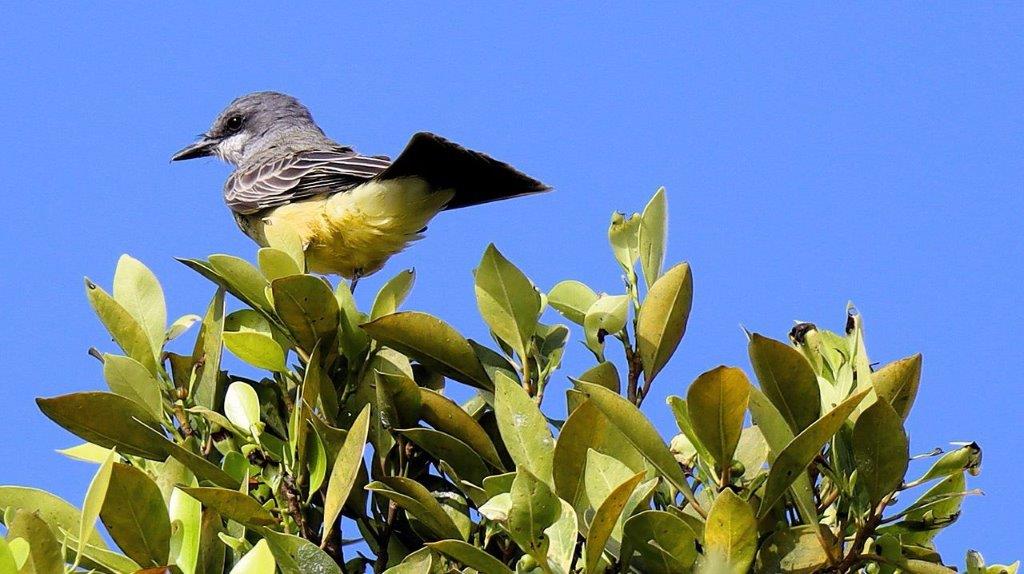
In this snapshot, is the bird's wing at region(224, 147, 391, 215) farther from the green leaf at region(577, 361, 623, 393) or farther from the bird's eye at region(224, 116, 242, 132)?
the green leaf at region(577, 361, 623, 393)

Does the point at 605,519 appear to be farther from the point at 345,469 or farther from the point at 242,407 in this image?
the point at 242,407

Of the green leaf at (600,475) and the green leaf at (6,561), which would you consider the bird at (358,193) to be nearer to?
the green leaf at (600,475)

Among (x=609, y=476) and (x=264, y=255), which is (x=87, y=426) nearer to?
(x=264, y=255)

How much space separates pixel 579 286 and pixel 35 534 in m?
1.18

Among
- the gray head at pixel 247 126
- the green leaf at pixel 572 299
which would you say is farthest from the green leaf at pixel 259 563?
the gray head at pixel 247 126

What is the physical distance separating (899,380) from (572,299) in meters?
0.67

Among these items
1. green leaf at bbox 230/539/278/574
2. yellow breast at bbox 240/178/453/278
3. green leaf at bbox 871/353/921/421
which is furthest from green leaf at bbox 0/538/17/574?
yellow breast at bbox 240/178/453/278

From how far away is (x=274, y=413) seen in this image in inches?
98.8

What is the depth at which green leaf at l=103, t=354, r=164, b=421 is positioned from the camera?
2.40 meters

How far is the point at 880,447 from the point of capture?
6.63 ft

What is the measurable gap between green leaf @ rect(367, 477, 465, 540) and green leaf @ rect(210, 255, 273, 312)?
65 centimetres

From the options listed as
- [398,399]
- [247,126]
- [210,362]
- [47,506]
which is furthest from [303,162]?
[47,506]

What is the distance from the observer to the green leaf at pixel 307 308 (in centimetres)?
238

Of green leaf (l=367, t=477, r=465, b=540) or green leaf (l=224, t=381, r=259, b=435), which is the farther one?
green leaf (l=224, t=381, r=259, b=435)
